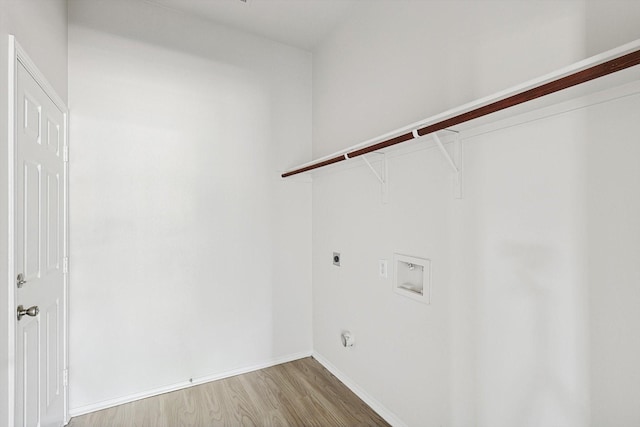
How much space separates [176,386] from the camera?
2.31m

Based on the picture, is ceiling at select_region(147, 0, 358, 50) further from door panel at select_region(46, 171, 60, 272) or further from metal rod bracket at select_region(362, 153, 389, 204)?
door panel at select_region(46, 171, 60, 272)

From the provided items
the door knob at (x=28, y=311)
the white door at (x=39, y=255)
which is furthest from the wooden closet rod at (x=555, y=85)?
the door knob at (x=28, y=311)

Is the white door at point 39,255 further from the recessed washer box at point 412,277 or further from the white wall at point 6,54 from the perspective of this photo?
the recessed washer box at point 412,277

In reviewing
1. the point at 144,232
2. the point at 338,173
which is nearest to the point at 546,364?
the point at 338,173

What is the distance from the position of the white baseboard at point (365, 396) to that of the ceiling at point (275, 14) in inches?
111

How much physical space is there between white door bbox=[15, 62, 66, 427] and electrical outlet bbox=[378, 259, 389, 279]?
1792mm

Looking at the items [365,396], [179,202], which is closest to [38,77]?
[179,202]

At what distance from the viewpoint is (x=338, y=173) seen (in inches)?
97.0

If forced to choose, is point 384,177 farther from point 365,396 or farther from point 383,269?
point 365,396

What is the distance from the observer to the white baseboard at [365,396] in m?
1.87

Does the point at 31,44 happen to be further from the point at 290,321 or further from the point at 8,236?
the point at 290,321

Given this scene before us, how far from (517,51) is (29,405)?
2.59 meters

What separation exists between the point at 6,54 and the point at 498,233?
2068 millimetres

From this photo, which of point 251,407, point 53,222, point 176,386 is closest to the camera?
point 53,222
